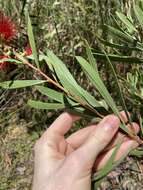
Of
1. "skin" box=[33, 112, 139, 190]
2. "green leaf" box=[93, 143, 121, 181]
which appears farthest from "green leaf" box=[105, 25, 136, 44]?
"green leaf" box=[93, 143, 121, 181]

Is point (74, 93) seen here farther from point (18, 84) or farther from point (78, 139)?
point (78, 139)

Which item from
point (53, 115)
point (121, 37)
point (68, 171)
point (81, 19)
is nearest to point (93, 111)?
point (68, 171)

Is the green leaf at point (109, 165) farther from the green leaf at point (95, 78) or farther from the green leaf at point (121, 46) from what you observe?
the green leaf at point (121, 46)

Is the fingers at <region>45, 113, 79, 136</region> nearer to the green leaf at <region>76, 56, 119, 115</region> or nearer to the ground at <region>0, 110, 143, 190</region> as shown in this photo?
the green leaf at <region>76, 56, 119, 115</region>

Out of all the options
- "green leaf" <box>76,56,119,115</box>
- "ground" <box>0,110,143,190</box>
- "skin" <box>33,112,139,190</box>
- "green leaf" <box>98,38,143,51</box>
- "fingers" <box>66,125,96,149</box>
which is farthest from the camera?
"ground" <box>0,110,143,190</box>

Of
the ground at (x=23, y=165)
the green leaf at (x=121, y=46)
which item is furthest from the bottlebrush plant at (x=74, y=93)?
the ground at (x=23, y=165)

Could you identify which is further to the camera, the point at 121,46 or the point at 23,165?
the point at 23,165

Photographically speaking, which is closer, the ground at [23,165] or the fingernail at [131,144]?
the fingernail at [131,144]

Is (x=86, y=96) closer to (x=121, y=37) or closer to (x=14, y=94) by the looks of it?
(x=121, y=37)

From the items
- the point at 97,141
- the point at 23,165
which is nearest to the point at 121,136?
the point at 97,141
